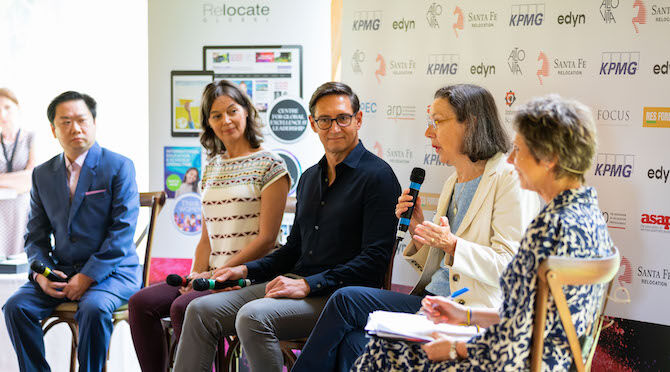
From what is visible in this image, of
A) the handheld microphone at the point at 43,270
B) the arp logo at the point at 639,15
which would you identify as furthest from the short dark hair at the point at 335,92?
the handheld microphone at the point at 43,270

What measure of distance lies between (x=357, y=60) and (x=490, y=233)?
1.45m

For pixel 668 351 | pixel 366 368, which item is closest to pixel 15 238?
pixel 366 368

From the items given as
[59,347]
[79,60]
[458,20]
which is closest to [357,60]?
[458,20]

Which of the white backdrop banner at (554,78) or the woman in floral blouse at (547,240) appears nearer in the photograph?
Answer: the woman in floral blouse at (547,240)

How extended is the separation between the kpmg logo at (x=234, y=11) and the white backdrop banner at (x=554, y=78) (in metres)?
0.65

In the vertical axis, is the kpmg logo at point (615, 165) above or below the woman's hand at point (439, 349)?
above

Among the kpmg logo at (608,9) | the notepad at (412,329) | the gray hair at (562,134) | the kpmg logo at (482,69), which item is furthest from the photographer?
the kpmg logo at (482,69)

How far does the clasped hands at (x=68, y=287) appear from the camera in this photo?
326cm

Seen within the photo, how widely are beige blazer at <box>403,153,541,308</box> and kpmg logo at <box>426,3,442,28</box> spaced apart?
1.09 meters

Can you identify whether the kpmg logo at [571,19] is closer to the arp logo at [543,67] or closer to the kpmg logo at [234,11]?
the arp logo at [543,67]

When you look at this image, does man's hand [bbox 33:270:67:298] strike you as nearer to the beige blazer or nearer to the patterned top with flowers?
the patterned top with flowers

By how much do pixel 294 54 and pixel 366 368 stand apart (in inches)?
94.1

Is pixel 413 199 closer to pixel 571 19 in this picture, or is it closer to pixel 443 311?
pixel 443 311

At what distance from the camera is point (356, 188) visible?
2.84 metres
